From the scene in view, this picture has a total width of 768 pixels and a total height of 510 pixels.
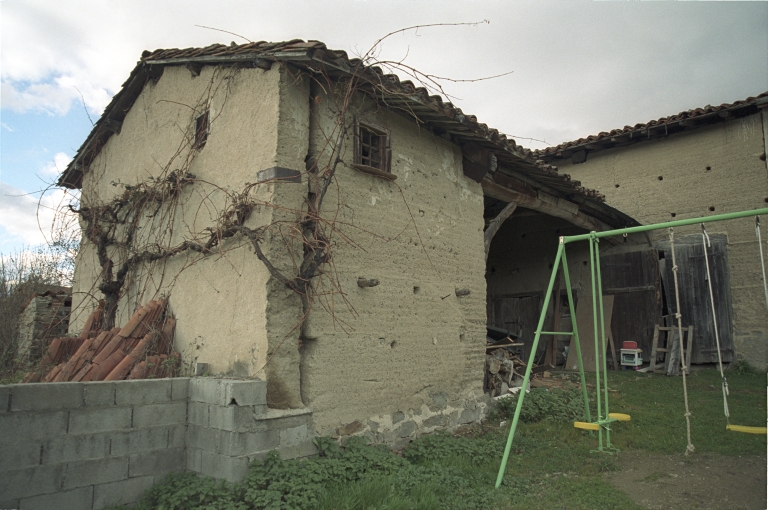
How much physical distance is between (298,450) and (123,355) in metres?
2.25

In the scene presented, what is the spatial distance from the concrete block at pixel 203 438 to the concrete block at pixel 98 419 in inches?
21.8

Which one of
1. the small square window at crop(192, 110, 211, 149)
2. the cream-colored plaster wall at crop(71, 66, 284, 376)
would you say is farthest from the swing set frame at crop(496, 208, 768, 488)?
the small square window at crop(192, 110, 211, 149)

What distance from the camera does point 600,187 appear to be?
41.3 ft

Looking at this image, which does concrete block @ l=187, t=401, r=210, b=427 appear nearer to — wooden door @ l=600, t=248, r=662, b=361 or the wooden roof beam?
the wooden roof beam

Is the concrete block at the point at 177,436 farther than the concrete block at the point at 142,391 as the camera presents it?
Yes

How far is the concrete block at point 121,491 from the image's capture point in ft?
13.3

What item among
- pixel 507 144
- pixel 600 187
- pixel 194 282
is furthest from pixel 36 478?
pixel 600 187

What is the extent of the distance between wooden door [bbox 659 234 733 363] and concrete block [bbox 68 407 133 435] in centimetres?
1076

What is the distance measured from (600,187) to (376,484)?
10.5 metres

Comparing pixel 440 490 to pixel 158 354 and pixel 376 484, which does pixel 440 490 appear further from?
pixel 158 354

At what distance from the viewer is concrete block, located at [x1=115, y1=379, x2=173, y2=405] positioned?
428 cm

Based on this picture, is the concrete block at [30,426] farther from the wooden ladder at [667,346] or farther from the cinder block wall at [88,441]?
the wooden ladder at [667,346]

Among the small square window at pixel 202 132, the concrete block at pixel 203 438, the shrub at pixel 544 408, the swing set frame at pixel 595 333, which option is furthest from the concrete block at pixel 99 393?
the shrub at pixel 544 408

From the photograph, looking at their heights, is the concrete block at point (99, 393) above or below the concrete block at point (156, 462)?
above
